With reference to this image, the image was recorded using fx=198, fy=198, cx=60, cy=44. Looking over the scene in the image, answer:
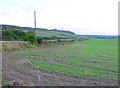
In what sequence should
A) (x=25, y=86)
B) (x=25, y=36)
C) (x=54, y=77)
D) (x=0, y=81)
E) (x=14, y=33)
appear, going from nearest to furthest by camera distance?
(x=25, y=86) < (x=0, y=81) < (x=54, y=77) < (x=25, y=36) < (x=14, y=33)

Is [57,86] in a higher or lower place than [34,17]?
lower

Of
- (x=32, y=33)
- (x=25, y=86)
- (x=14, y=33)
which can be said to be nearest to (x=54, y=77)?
(x=25, y=86)

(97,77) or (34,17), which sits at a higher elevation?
(34,17)

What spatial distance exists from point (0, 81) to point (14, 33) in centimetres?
2646

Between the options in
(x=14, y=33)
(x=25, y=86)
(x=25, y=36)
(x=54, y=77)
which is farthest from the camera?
(x=14, y=33)

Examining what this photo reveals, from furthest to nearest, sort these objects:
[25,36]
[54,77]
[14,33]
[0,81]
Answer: [14,33] < [25,36] < [54,77] < [0,81]

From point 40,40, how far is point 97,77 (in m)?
24.0

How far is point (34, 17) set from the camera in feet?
102

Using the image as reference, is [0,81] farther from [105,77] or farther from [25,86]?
[105,77]

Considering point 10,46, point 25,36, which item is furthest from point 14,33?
point 10,46

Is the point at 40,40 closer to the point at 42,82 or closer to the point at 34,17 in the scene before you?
the point at 34,17

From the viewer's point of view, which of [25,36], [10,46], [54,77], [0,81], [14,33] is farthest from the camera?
[14,33]

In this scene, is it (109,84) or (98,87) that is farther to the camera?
(109,84)

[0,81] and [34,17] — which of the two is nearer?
[0,81]
